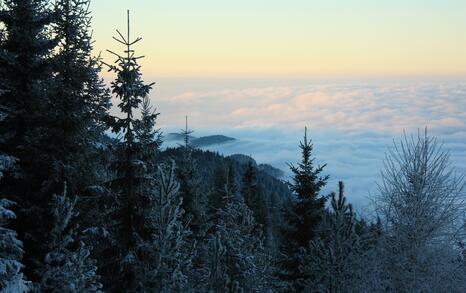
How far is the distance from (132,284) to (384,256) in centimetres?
847

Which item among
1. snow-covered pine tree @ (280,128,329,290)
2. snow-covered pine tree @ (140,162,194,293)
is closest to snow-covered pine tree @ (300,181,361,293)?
snow-covered pine tree @ (140,162,194,293)

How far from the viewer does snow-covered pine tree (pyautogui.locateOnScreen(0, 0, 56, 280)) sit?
1532 cm

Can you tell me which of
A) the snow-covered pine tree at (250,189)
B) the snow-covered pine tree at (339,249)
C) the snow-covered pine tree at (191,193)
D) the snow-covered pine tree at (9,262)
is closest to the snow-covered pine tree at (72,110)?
the snow-covered pine tree at (9,262)

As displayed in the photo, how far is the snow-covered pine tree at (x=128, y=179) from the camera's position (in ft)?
52.0

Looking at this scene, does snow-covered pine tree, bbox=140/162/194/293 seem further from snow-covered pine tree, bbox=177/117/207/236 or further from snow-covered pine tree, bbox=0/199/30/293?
snow-covered pine tree, bbox=177/117/207/236

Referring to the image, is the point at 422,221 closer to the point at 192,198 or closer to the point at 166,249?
the point at 166,249

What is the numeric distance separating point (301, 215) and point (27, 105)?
14365mm

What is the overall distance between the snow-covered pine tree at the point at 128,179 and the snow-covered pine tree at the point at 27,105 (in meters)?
2.20

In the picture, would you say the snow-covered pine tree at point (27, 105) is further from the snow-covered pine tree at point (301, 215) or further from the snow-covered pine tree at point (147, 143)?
the snow-covered pine tree at point (301, 215)

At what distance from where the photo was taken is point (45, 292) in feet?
41.1

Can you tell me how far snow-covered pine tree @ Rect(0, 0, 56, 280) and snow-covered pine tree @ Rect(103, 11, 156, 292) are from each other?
2201 millimetres

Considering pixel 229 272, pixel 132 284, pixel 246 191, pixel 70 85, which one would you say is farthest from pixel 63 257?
pixel 246 191

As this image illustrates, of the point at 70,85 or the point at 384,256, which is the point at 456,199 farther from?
the point at 70,85

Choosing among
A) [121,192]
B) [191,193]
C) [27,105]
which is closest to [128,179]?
[121,192]
